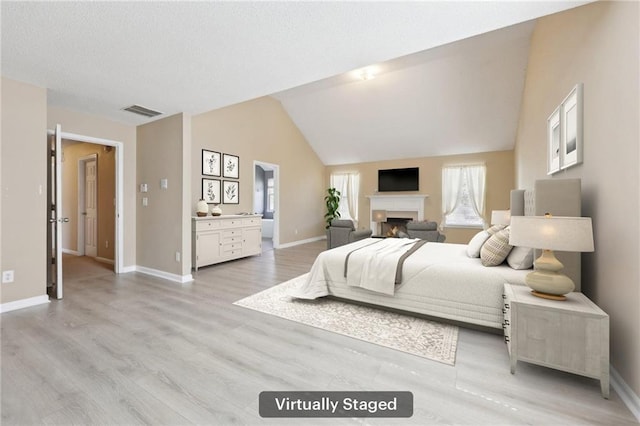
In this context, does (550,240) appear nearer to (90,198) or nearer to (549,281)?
(549,281)

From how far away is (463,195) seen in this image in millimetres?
7254

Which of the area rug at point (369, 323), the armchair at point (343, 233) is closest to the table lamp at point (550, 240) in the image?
the area rug at point (369, 323)

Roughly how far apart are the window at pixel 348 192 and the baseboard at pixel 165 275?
5650 mm

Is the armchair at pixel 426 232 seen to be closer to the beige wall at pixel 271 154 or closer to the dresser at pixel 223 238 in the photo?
the dresser at pixel 223 238

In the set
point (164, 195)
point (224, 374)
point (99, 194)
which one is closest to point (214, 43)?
point (224, 374)

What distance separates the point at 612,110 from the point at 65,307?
16.1ft

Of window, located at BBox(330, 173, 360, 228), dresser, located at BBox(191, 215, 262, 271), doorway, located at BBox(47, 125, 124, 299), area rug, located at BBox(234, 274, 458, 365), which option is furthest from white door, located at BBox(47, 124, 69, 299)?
window, located at BBox(330, 173, 360, 228)

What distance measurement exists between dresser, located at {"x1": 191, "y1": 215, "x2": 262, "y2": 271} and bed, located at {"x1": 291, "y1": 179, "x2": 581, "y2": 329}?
2275 millimetres

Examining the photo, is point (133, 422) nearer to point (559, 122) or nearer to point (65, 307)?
point (65, 307)

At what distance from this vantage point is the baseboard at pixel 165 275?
3816 millimetres

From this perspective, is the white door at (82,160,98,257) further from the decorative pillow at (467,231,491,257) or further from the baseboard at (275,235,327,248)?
the decorative pillow at (467,231,491,257)

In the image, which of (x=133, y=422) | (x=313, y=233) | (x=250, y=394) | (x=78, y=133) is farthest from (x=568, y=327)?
(x=313, y=233)

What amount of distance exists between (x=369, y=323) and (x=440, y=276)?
769mm

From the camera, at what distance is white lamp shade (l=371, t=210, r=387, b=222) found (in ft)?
26.7
